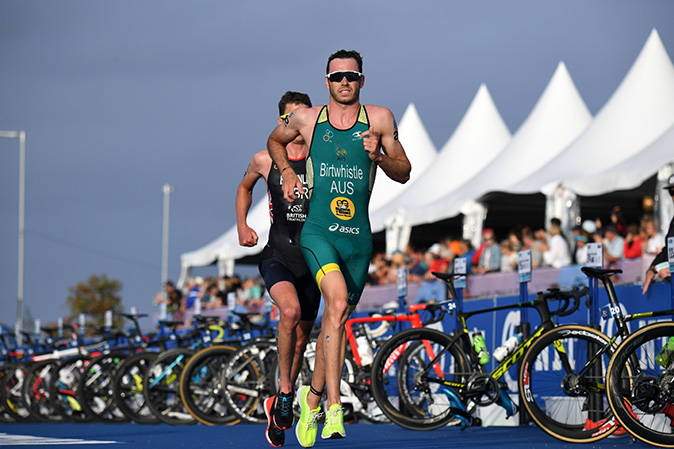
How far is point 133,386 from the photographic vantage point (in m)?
11.9

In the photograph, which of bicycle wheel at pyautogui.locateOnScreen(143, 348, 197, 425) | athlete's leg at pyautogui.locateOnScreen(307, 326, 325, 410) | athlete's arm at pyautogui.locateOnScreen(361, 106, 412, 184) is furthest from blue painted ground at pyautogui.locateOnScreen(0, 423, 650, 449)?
athlete's arm at pyautogui.locateOnScreen(361, 106, 412, 184)

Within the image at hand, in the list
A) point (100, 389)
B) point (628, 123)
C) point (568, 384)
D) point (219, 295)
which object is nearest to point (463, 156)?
point (219, 295)

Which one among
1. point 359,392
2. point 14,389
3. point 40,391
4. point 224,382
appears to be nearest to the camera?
point 359,392

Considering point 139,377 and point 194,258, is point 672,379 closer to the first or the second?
point 139,377

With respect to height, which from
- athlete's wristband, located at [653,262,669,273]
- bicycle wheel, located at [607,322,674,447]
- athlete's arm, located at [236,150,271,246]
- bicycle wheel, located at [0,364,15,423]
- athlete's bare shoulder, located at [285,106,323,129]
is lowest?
bicycle wheel, located at [0,364,15,423]

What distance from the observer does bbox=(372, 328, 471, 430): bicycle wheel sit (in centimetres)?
818

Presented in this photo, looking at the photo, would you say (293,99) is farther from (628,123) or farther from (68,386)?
(628,123)

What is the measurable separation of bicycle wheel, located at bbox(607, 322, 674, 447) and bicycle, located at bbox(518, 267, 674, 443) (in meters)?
0.35

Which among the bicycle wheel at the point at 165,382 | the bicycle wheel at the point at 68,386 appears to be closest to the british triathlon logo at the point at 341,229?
the bicycle wheel at the point at 165,382

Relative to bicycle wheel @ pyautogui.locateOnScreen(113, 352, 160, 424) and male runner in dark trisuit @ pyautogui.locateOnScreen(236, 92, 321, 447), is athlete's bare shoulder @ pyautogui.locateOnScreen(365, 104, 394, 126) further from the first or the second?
bicycle wheel @ pyautogui.locateOnScreen(113, 352, 160, 424)

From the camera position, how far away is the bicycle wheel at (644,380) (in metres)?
6.26

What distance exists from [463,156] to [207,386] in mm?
15522

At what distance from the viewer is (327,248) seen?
19.5ft

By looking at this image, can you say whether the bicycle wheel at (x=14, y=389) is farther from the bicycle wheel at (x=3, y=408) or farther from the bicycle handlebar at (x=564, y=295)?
the bicycle handlebar at (x=564, y=295)
